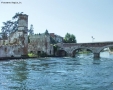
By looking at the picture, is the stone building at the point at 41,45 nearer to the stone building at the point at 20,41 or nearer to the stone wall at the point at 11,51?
the stone building at the point at 20,41

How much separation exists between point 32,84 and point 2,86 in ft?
7.36

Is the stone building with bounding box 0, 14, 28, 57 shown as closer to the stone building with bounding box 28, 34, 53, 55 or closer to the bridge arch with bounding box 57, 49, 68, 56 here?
the stone building with bounding box 28, 34, 53, 55

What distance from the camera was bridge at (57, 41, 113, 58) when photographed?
203 feet

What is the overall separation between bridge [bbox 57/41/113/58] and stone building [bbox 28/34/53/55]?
4.77 meters

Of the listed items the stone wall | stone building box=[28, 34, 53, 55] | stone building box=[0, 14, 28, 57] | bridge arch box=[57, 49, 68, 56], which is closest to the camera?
the stone wall

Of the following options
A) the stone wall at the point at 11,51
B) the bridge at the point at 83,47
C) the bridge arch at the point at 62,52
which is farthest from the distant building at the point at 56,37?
the stone wall at the point at 11,51

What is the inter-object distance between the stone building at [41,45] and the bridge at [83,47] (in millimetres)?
4774

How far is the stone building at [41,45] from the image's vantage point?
210 feet

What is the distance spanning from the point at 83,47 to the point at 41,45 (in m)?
12.0

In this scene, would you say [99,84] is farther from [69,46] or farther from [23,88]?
[69,46]

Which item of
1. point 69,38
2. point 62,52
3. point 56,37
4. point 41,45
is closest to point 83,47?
point 62,52

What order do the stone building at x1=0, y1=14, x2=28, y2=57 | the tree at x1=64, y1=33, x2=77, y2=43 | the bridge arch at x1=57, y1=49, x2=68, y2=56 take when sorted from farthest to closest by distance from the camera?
the tree at x1=64, y1=33, x2=77, y2=43, the bridge arch at x1=57, y1=49, x2=68, y2=56, the stone building at x1=0, y1=14, x2=28, y2=57

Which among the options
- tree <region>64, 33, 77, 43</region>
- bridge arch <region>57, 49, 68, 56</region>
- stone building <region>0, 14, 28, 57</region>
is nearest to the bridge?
bridge arch <region>57, 49, 68, 56</region>

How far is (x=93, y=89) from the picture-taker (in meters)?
15.6
